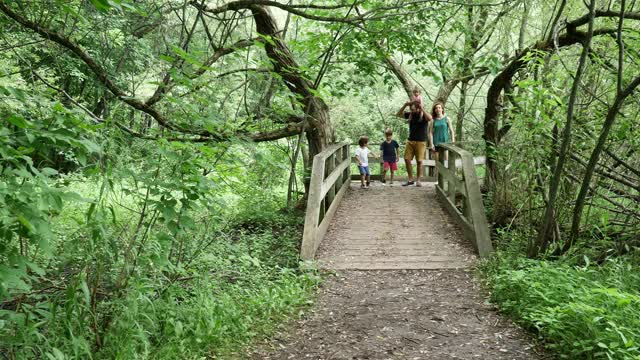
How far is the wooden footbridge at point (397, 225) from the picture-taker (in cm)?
668

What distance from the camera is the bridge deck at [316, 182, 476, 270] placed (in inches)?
262

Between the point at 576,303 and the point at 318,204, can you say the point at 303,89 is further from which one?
the point at 576,303

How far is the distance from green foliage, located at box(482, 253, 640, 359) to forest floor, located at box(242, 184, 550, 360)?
197mm

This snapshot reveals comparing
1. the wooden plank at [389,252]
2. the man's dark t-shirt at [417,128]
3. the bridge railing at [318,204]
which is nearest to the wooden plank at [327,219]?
the bridge railing at [318,204]

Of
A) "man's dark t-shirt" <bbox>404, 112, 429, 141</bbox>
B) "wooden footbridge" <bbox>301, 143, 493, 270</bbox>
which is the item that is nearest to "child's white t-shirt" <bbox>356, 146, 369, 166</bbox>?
"man's dark t-shirt" <bbox>404, 112, 429, 141</bbox>

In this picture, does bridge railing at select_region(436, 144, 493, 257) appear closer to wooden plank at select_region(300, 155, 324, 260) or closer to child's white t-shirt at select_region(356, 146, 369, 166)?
wooden plank at select_region(300, 155, 324, 260)

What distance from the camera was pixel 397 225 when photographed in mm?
8219

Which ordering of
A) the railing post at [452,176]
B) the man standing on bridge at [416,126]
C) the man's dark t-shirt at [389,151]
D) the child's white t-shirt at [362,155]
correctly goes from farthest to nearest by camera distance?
1. the man's dark t-shirt at [389,151]
2. the child's white t-shirt at [362,155]
3. the man standing on bridge at [416,126]
4. the railing post at [452,176]

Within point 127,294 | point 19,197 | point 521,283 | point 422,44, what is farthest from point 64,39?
point 521,283

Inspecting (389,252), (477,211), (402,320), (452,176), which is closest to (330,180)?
(389,252)

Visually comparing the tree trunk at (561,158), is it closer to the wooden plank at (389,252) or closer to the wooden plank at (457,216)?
the wooden plank at (457,216)

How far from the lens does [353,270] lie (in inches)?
254

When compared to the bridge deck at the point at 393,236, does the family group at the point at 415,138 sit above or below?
above

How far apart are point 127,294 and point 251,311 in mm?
1394
